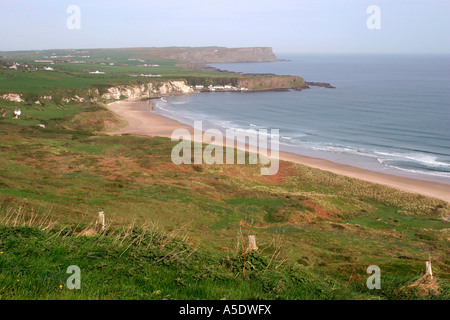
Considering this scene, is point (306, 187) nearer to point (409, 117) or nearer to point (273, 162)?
point (273, 162)

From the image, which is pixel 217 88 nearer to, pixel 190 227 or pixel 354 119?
pixel 354 119

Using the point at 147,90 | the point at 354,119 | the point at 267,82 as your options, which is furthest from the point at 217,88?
the point at 354,119

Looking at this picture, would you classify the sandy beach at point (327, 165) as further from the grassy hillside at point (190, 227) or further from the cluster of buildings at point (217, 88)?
the cluster of buildings at point (217, 88)

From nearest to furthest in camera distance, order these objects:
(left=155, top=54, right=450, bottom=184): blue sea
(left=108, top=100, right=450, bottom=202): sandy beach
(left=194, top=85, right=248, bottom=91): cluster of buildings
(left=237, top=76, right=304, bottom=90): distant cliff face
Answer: (left=108, top=100, right=450, bottom=202): sandy beach → (left=155, top=54, right=450, bottom=184): blue sea → (left=194, top=85, right=248, bottom=91): cluster of buildings → (left=237, top=76, right=304, bottom=90): distant cliff face

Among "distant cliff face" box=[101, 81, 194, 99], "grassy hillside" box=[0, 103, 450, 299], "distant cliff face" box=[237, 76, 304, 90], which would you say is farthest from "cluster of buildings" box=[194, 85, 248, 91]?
"grassy hillside" box=[0, 103, 450, 299]

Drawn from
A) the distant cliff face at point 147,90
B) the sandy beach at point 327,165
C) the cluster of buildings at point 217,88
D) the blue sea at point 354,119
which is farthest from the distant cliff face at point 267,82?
the sandy beach at point 327,165

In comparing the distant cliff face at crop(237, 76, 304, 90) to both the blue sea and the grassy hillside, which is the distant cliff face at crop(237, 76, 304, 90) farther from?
the grassy hillside
